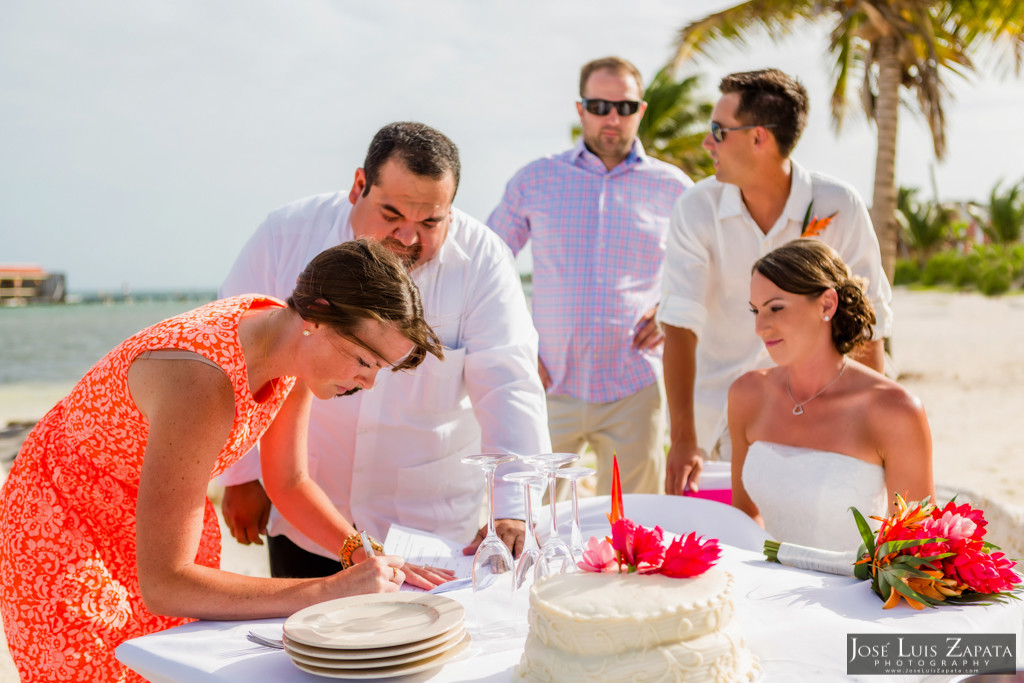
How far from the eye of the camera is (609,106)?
16.6ft

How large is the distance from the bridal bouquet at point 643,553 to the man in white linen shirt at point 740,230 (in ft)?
6.84

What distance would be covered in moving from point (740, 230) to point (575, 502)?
2.63 m

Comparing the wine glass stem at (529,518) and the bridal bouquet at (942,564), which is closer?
the wine glass stem at (529,518)

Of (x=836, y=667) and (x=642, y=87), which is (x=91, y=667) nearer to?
(x=836, y=667)

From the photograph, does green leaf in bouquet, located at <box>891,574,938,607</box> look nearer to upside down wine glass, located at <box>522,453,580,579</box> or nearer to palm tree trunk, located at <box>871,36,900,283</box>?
upside down wine glass, located at <box>522,453,580,579</box>

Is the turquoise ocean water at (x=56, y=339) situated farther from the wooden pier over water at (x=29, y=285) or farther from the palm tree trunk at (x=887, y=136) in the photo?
the palm tree trunk at (x=887, y=136)

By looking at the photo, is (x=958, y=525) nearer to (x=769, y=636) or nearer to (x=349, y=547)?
(x=769, y=636)

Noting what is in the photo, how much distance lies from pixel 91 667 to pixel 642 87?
13.8 ft

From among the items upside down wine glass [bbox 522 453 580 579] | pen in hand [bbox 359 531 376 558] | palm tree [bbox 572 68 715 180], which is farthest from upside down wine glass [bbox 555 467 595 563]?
palm tree [bbox 572 68 715 180]

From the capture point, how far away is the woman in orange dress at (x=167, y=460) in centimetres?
192

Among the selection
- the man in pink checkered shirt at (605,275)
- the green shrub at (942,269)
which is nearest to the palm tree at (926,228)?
the green shrub at (942,269)

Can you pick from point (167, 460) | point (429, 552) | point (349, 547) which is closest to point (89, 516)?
point (167, 460)

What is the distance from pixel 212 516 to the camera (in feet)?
8.52

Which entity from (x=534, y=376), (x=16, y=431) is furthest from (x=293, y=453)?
(x=16, y=431)
